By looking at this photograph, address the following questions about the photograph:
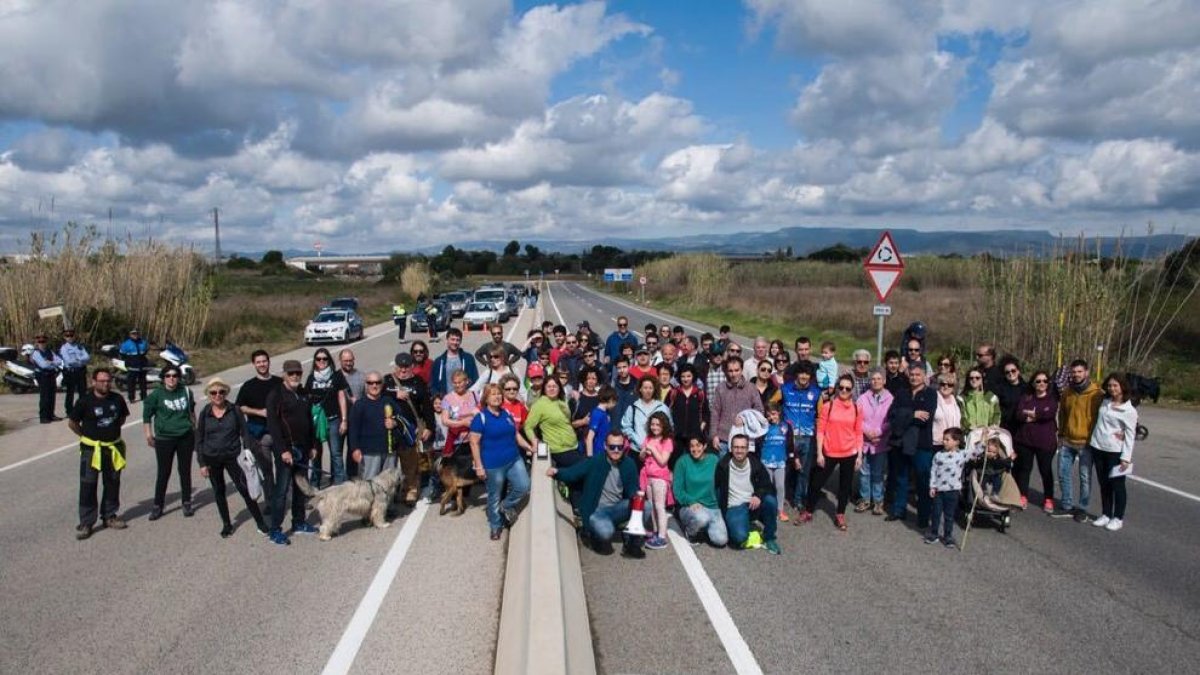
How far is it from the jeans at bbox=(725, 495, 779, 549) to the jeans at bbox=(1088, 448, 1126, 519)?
350cm

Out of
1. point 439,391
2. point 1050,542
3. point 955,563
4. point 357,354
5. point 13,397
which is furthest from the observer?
point 357,354

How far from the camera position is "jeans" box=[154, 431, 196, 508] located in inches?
333

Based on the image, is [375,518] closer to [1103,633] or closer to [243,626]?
[243,626]

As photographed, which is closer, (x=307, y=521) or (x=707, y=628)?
(x=707, y=628)

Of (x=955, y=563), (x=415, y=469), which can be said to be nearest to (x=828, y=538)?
(x=955, y=563)

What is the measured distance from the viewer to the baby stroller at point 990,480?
7.86 metres

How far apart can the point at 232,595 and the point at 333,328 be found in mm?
26872

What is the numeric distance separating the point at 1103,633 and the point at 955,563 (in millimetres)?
1515

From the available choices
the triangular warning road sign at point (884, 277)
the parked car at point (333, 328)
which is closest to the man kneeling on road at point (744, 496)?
the triangular warning road sign at point (884, 277)

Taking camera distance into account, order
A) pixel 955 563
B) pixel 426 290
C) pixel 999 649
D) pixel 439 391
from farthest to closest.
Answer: pixel 426 290
pixel 439 391
pixel 955 563
pixel 999 649

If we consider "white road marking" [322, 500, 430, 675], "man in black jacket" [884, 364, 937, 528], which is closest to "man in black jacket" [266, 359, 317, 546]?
"white road marking" [322, 500, 430, 675]

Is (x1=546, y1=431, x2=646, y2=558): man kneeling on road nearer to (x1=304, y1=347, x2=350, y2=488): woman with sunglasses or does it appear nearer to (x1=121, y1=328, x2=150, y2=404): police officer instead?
(x1=304, y1=347, x2=350, y2=488): woman with sunglasses

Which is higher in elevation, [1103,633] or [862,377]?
[862,377]

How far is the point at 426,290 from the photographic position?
68.5m
